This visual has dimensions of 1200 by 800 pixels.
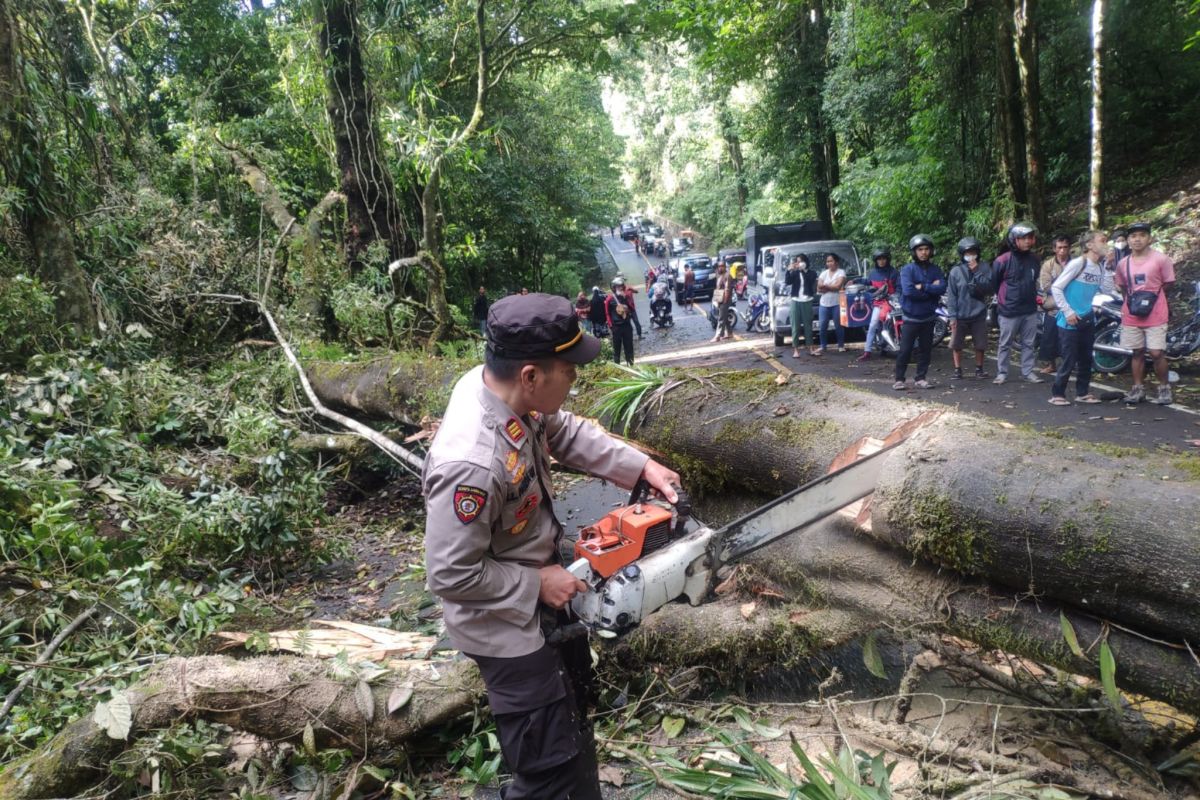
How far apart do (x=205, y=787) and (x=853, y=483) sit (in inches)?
104

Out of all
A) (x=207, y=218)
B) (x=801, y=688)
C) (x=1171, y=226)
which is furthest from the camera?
(x=1171, y=226)

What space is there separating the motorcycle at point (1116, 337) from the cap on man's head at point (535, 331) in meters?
7.45

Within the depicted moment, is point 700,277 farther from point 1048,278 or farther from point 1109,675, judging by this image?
point 1109,675

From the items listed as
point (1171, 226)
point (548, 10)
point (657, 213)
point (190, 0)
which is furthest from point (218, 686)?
point (657, 213)

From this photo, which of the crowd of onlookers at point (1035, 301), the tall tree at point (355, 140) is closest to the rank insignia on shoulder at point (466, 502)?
the crowd of onlookers at point (1035, 301)

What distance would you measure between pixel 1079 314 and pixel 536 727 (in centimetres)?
633

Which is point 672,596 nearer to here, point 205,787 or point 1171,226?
point 205,787

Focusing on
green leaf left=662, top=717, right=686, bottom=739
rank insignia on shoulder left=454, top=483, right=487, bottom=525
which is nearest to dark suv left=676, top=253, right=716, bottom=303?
green leaf left=662, top=717, right=686, bottom=739

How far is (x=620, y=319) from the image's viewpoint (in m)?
10.8

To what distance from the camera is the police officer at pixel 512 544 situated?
5.78ft

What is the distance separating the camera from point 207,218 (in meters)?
8.09

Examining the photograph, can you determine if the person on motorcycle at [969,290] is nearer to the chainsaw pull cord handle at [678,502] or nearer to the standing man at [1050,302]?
the standing man at [1050,302]

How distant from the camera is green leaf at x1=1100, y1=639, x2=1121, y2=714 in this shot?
80.0 inches

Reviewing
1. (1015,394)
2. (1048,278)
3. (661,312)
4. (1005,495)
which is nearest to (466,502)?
(1005,495)
